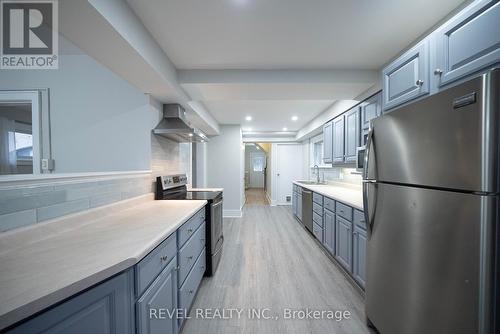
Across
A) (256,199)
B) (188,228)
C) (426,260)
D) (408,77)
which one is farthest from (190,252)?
(256,199)

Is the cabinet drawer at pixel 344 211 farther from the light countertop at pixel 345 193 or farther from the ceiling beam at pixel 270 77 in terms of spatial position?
the ceiling beam at pixel 270 77

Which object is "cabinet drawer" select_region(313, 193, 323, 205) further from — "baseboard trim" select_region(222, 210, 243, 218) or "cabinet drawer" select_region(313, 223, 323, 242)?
"baseboard trim" select_region(222, 210, 243, 218)

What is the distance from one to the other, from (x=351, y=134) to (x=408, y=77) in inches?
57.8

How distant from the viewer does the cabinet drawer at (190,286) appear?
5.01ft

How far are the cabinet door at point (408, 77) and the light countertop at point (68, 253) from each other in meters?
1.93

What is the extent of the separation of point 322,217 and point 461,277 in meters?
2.26

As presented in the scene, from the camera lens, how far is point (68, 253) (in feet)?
3.05

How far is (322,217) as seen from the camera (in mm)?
3141

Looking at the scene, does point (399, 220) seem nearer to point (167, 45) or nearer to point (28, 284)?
point (28, 284)

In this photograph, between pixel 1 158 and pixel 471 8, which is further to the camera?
pixel 1 158

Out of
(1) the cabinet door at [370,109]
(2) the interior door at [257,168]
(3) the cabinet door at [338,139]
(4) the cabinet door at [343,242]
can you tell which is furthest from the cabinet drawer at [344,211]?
(2) the interior door at [257,168]

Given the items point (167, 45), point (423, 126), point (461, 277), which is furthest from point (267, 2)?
point (461, 277)

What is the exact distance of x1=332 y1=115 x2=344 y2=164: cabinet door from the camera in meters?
3.20

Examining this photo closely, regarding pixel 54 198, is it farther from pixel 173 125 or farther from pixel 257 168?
pixel 257 168
